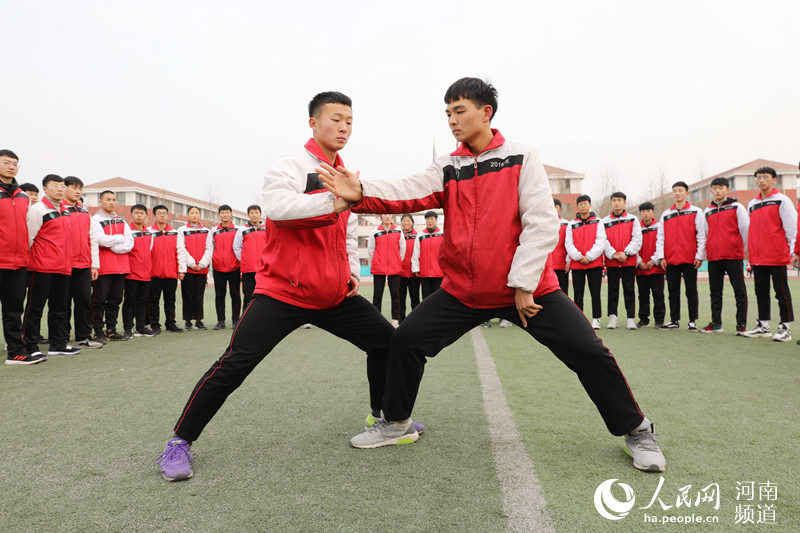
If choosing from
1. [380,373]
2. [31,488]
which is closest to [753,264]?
[380,373]

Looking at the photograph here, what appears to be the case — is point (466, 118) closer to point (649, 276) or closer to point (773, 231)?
point (773, 231)

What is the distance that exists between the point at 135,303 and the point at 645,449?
8160mm

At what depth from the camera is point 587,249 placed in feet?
27.7

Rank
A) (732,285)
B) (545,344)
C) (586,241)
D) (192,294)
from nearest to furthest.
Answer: (545,344) < (732,285) < (586,241) < (192,294)

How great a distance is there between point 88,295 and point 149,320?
2.13 meters

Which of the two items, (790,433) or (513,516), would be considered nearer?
(513,516)

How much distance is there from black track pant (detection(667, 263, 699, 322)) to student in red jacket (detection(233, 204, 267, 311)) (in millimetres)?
7342

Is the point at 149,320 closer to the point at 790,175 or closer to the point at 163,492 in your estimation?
the point at 163,492

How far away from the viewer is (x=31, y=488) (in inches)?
88.7

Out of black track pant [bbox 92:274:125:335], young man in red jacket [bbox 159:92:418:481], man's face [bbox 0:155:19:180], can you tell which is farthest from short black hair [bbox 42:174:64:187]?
young man in red jacket [bbox 159:92:418:481]

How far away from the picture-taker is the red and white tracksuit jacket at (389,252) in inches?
381

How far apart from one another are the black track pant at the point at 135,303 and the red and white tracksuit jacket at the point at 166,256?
1.64 feet

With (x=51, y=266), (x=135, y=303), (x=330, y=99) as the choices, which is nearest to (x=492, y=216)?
(x=330, y=99)

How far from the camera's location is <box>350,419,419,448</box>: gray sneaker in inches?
111
